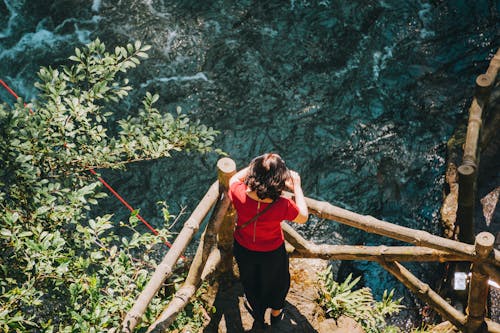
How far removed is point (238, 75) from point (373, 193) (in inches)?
125

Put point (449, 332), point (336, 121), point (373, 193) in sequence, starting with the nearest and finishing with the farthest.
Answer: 1. point (449, 332)
2. point (373, 193)
3. point (336, 121)

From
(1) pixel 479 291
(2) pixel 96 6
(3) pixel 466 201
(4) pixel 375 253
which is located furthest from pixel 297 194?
(2) pixel 96 6

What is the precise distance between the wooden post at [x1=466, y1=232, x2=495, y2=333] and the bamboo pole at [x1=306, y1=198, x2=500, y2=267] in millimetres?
88

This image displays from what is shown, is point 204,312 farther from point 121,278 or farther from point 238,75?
point 238,75

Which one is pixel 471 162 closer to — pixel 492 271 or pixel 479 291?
pixel 479 291

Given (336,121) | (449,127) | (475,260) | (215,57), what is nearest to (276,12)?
(215,57)

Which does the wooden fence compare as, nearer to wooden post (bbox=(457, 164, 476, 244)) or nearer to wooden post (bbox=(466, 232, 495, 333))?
wooden post (bbox=(466, 232, 495, 333))

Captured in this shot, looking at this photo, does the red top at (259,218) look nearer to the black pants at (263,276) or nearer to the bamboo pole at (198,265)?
the black pants at (263,276)

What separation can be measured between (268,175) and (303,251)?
152 centimetres

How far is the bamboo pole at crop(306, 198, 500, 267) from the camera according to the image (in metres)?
4.66

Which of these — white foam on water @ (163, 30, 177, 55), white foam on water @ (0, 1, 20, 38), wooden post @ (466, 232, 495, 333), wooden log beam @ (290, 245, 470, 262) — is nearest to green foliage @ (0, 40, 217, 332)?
wooden log beam @ (290, 245, 470, 262)

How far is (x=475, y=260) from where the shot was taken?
4.79 meters

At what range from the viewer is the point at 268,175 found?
402 centimetres

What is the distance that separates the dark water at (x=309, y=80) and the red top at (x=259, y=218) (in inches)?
169
